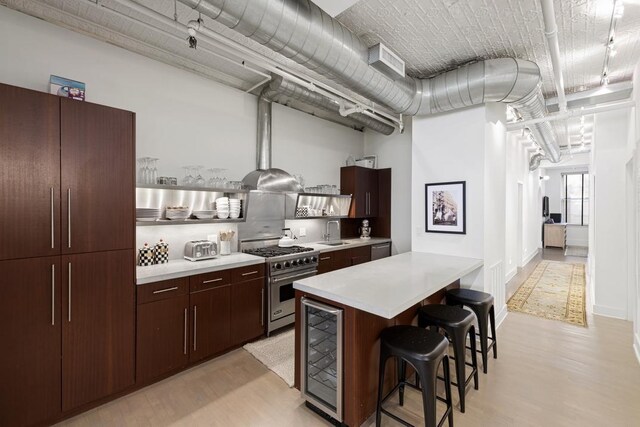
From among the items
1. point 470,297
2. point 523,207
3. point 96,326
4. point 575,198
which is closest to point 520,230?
point 523,207

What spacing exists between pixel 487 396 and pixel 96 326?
129 inches

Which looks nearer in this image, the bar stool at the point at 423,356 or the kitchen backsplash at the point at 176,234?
the bar stool at the point at 423,356

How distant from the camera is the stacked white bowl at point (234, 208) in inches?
146

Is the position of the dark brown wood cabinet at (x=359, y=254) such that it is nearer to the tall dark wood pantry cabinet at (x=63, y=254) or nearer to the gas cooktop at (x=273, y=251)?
the gas cooktop at (x=273, y=251)

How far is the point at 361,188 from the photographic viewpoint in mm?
5461

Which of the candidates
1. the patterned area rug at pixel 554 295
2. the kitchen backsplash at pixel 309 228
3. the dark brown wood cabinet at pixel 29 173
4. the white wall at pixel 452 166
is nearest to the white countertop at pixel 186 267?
the dark brown wood cabinet at pixel 29 173

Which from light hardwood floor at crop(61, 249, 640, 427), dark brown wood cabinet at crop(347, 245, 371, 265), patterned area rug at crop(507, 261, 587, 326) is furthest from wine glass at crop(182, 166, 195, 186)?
patterned area rug at crop(507, 261, 587, 326)

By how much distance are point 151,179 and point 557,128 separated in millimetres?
7377

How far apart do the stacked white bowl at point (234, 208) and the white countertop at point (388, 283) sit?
1708 millimetres

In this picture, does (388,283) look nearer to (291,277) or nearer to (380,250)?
(291,277)

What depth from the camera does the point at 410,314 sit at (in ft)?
8.55

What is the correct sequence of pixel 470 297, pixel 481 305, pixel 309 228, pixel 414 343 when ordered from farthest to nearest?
pixel 309 228, pixel 470 297, pixel 481 305, pixel 414 343

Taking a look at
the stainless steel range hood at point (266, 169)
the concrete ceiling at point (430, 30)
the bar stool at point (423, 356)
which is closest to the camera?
the bar stool at point (423, 356)

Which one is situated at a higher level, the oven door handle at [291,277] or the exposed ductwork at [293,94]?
the exposed ductwork at [293,94]
